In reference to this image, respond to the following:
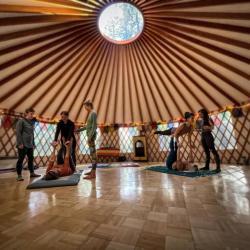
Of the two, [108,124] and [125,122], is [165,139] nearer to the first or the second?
[125,122]

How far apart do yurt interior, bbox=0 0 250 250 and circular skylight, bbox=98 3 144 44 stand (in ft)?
0.12

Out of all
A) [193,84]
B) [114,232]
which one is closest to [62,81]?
[193,84]

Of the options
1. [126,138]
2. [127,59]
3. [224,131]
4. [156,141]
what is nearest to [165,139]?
[156,141]

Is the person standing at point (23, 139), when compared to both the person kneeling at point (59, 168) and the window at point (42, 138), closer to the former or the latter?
the person kneeling at point (59, 168)

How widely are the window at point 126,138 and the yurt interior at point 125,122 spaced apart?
2.0 inches

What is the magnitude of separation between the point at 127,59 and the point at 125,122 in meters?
2.96

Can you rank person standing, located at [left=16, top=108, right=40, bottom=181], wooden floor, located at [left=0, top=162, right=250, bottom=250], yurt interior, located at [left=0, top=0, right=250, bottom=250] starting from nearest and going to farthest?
wooden floor, located at [left=0, top=162, right=250, bottom=250]
yurt interior, located at [left=0, top=0, right=250, bottom=250]
person standing, located at [left=16, top=108, right=40, bottom=181]

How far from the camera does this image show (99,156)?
694cm

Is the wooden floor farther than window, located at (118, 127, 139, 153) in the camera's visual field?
No

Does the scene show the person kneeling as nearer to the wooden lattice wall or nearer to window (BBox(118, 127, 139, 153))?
the wooden lattice wall

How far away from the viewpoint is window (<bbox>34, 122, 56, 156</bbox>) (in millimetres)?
6117

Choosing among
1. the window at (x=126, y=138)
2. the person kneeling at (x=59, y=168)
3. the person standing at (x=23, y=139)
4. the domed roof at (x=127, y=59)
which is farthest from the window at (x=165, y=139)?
the person standing at (x=23, y=139)

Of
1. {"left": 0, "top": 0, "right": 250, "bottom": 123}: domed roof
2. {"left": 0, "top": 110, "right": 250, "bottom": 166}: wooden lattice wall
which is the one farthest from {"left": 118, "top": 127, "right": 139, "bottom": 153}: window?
{"left": 0, "top": 0, "right": 250, "bottom": 123}: domed roof

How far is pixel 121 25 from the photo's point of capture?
4.74 meters
